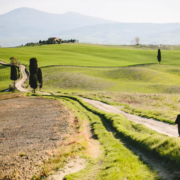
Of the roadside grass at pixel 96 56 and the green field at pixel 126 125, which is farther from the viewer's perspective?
the roadside grass at pixel 96 56

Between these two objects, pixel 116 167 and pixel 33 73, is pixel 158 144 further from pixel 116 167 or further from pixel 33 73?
pixel 33 73

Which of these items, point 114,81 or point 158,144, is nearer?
point 158,144

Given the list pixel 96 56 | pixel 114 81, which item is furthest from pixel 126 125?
pixel 96 56

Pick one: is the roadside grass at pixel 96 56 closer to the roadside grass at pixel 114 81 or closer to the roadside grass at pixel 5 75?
the roadside grass at pixel 5 75

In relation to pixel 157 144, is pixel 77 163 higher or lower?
lower

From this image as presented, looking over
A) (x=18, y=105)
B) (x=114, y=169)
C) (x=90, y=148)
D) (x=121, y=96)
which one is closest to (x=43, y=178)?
(x=114, y=169)

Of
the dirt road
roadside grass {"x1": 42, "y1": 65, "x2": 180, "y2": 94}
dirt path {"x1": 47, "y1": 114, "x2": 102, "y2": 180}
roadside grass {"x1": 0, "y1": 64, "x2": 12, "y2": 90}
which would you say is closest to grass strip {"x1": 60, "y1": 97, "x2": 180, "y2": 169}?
dirt path {"x1": 47, "y1": 114, "x2": 102, "y2": 180}

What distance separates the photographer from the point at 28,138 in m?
22.5

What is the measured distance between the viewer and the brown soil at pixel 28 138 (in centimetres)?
1489

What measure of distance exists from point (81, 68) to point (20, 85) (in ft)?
113

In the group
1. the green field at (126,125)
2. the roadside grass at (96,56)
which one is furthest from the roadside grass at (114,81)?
the roadside grass at (96,56)

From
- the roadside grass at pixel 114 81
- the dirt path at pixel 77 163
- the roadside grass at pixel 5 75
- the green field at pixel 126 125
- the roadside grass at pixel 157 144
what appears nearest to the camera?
the roadside grass at pixel 157 144

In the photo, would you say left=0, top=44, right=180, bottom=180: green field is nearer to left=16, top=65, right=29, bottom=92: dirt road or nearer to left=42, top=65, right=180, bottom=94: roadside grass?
left=42, top=65, right=180, bottom=94: roadside grass

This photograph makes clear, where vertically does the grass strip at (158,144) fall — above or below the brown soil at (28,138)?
above
